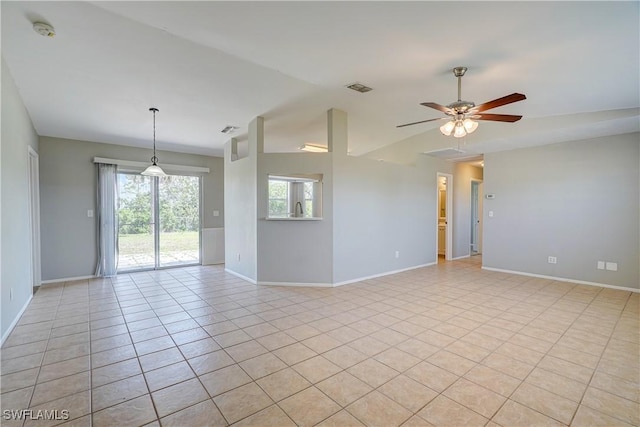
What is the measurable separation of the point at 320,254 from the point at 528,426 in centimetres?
336

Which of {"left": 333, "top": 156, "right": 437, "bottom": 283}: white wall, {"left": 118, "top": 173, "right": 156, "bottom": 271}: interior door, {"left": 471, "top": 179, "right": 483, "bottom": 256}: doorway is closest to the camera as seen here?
{"left": 333, "top": 156, "right": 437, "bottom": 283}: white wall

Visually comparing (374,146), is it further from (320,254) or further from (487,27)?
(487,27)

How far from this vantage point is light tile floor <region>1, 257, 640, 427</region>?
1.87m

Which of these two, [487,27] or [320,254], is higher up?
[487,27]

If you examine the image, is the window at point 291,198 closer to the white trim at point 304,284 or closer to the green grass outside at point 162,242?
the green grass outside at point 162,242

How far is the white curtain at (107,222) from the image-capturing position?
5.45m

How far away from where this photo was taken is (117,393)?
2033mm

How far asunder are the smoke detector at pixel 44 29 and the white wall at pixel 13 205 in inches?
30.8

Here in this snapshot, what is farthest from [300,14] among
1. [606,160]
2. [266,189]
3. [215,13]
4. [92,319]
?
[606,160]

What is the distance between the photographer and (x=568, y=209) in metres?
5.20

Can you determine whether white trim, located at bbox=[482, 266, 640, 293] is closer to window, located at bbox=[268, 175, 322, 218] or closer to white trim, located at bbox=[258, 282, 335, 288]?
white trim, located at bbox=[258, 282, 335, 288]

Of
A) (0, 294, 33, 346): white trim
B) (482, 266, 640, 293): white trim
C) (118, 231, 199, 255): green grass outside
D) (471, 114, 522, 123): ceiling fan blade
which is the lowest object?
(482, 266, 640, 293): white trim

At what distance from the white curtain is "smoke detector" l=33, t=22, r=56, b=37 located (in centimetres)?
345

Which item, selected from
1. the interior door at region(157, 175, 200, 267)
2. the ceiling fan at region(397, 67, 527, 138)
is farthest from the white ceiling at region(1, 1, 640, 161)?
the interior door at region(157, 175, 200, 267)
